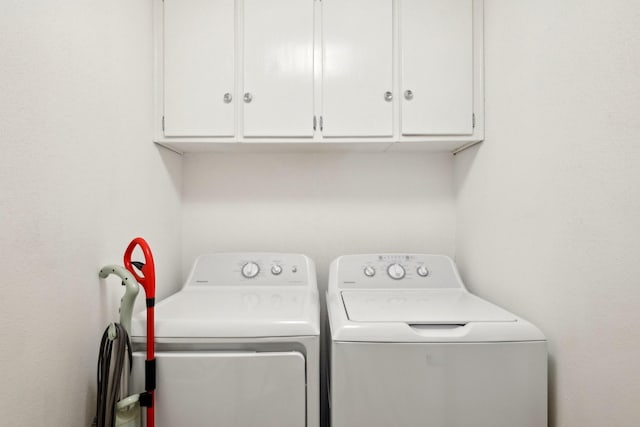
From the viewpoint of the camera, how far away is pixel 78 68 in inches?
38.3

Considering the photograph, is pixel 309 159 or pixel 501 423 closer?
pixel 501 423

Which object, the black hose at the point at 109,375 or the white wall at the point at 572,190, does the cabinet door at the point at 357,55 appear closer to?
the white wall at the point at 572,190

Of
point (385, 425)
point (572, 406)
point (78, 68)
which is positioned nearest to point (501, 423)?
point (572, 406)

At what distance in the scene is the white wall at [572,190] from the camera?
0.78 m

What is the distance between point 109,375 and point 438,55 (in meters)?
1.82

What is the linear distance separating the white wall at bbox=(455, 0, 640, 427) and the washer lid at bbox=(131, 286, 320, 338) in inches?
31.6

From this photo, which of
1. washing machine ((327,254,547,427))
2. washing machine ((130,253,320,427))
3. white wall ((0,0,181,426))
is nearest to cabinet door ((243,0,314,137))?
white wall ((0,0,181,426))

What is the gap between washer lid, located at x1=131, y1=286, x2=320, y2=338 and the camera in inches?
39.9

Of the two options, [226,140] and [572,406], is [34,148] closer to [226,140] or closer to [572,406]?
[226,140]

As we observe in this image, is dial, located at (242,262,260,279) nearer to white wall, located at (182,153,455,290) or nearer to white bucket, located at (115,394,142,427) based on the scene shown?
white wall, located at (182,153,455,290)

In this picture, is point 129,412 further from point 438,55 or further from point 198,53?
point 438,55

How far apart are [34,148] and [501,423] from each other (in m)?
1.58

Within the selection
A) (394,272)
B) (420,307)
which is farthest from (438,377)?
(394,272)

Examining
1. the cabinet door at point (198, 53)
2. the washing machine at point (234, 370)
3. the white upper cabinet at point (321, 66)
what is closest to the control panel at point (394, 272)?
the washing machine at point (234, 370)
